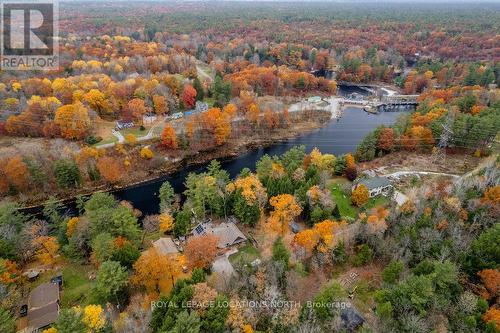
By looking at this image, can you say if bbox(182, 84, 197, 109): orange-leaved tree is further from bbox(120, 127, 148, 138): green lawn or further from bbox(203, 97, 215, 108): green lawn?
bbox(120, 127, 148, 138): green lawn

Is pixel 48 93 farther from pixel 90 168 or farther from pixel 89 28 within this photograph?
pixel 89 28

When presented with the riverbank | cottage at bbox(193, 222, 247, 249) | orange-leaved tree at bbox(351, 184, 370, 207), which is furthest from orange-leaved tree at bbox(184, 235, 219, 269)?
the riverbank

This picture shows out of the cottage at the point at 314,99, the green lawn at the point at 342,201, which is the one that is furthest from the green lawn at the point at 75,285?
the cottage at the point at 314,99

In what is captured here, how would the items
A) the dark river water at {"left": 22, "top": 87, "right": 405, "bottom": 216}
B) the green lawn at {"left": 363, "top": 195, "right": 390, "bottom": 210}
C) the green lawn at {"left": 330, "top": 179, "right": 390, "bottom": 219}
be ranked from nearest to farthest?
1. the green lawn at {"left": 330, "top": 179, "right": 390, "bottom": 219}
2. the green lawn at {"left": 363, "top": 195, "right": 390, "bottom": 210}
3. the dark river water at {"left": 22, "top": 87, "right": 405, "bottom": 216}

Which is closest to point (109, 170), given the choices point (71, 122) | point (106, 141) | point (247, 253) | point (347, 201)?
point (106, 141)

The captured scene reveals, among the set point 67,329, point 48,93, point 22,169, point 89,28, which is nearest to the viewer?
point 67,329

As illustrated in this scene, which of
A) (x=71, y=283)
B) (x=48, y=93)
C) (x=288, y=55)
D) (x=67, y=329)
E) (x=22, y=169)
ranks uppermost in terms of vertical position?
(x=288, y=55)

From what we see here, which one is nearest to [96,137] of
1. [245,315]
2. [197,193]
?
[197,193]
